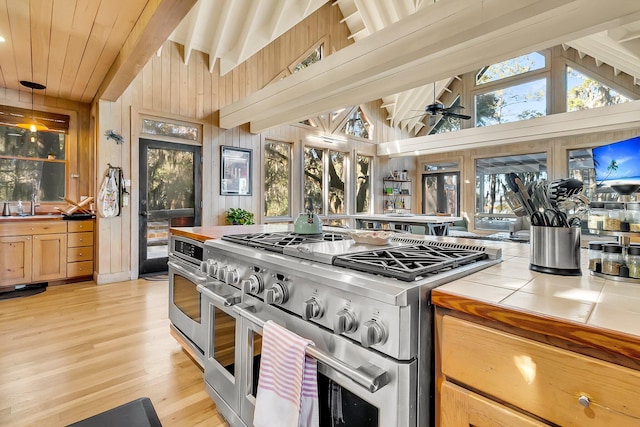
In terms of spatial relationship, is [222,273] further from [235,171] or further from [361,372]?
[235,171]

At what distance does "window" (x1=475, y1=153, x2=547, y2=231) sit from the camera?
24.1 feet

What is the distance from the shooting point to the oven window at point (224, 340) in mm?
1400

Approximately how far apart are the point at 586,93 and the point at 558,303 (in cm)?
834

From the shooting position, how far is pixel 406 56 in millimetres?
2924

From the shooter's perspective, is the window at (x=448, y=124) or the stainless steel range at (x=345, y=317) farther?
the window at (x=448, y=124)

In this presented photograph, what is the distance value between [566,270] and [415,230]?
404cm

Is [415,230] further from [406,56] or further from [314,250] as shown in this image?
[314,250]

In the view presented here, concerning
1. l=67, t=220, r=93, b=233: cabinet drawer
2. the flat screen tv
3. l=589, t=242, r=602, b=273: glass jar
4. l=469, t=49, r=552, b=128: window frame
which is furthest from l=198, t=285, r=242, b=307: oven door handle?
l=469, t=49, r=552, b=128: window frame

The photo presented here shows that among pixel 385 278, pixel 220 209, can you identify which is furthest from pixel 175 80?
pixel 385 278

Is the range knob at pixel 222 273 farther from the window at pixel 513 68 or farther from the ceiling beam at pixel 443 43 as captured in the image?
the window at pixel 513 68

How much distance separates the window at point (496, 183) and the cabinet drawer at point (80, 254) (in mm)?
8083

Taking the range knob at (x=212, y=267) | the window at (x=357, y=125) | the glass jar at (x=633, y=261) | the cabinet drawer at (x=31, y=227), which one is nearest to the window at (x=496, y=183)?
the window at (x=357, y=125)

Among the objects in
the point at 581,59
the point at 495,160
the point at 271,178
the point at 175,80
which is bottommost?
the point at 271,178

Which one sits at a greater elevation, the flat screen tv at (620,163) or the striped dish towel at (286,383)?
the flat screen tv at (620,163)
